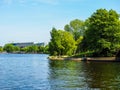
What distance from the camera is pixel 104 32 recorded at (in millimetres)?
108750

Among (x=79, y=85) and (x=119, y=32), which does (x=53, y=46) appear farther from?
(x=79, y=85)

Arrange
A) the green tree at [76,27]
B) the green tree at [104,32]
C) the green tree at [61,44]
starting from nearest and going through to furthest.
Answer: the green tree at [104,32] → the green tree at [61,44] → the green tree at [76,27]

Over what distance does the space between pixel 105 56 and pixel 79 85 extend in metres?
72.2

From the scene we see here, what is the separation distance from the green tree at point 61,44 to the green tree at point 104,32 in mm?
37904

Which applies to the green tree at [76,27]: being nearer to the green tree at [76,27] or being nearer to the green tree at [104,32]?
the green tree at [76,27]

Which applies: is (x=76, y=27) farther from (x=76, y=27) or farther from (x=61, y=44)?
(x=61, y=44)

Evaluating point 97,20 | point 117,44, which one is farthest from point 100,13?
point 117,44

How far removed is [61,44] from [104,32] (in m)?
45.3

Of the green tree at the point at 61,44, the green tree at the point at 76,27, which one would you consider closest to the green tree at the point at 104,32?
the green tree at the point at 61,44

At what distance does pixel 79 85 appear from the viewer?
130 ft

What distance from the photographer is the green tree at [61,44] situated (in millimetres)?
149650

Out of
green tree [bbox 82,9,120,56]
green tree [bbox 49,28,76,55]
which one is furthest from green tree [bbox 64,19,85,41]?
green tree [bbox 82,9,120,56]

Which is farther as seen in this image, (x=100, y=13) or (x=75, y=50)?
(x=75, y=50)

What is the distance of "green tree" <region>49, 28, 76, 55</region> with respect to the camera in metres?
150
